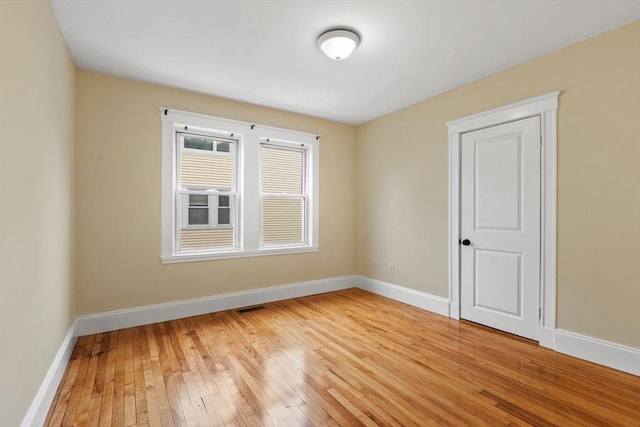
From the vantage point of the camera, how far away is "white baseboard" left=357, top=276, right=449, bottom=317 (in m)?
3.67

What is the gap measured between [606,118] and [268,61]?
3.01 meters

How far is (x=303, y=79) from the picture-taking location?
3.29 metres

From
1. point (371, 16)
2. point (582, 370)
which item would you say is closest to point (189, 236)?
point (371, 16)

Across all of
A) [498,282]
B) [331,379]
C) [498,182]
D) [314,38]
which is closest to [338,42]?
[314,38]

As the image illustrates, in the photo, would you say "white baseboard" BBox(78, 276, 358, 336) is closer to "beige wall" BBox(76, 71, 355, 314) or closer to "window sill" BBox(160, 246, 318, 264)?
"beige wall" BBox(76, 71, 355, 314)

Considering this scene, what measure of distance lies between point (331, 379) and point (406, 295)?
2.19 m

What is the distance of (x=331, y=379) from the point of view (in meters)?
2.22

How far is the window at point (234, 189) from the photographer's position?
Answer: 3588mm

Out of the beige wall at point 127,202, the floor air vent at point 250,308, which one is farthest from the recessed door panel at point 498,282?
the beige wall at point 127,202

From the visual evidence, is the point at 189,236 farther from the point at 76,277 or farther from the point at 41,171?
the point at 41,171

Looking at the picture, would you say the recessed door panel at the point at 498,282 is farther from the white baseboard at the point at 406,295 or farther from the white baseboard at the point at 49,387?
the white baseboard at the point at 49,387

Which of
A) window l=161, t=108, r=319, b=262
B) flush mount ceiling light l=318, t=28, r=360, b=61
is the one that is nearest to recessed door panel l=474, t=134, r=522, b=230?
flush mount ceiling light l=318, t=28, r=360, b=61

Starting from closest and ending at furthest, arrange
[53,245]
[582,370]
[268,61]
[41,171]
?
[41,171] < [53,245] < [582,370] < [268,61]

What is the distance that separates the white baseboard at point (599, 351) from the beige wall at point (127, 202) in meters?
3.42
